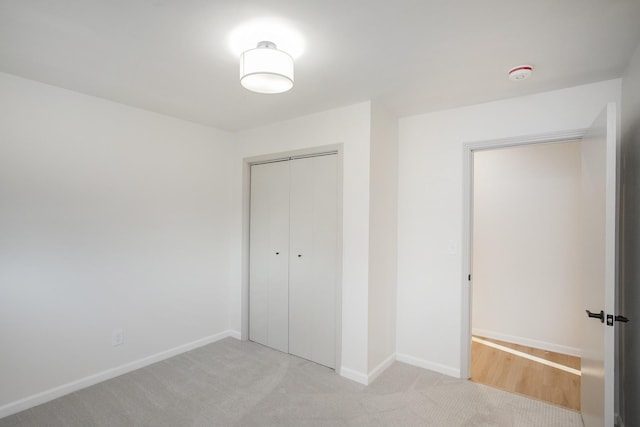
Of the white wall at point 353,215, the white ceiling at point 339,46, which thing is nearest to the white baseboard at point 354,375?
the white wall at point 353,215

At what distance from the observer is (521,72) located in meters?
2.14

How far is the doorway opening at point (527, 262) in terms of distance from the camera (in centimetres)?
339

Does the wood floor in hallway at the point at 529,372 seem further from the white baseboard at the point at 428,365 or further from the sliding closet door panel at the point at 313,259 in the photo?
the sliding closet door panel at the point at 313,259

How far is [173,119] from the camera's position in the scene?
333cm

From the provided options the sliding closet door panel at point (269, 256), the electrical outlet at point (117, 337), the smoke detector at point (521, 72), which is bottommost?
the electrical outlet at point (117, 337)

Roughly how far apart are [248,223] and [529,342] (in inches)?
135

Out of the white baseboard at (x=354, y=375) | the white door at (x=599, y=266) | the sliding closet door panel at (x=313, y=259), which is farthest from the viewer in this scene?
the sliding closet door panel at (x=313, y=259)

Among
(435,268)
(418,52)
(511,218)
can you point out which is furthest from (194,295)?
(511,218)

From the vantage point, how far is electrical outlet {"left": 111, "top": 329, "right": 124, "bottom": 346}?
113 inches

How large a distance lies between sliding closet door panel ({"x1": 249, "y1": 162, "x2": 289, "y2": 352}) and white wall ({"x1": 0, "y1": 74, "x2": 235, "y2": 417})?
457mm

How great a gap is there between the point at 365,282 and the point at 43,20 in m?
2.66

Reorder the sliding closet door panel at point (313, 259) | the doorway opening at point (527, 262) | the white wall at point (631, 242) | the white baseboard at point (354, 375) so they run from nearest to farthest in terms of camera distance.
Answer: the white wall at point (631, 242), the white baseboard at point (354, 375), the sliding closet door panel at point (313, 259), the doorway opening at point (527, 262)

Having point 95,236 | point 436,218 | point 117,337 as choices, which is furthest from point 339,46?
point 117,337

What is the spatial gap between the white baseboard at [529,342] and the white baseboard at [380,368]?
1.43 meters
